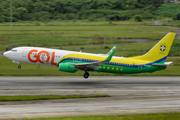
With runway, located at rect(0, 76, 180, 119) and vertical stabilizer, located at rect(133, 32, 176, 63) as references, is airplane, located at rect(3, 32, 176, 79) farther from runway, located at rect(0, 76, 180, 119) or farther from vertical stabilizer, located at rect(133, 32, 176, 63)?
runway, located at rect(0, 76, 180, 119)

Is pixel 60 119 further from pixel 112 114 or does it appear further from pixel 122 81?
pixel 122 81

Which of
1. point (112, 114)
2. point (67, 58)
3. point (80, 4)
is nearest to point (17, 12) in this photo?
point (80, 4)

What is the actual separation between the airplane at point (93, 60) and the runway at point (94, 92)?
6.51 feet

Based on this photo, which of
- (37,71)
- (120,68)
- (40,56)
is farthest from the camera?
(37,71)

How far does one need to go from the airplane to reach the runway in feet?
6.51

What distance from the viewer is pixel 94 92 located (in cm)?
3130

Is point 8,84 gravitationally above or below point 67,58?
below

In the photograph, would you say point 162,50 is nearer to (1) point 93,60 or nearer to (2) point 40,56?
(1) point 93,60

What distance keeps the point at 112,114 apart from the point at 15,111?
819 centimetres

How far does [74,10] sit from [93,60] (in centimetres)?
10120

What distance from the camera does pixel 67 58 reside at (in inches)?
1474

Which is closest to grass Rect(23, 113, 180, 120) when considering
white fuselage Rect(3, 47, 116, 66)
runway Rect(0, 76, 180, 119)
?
runway Rect(0, 76, 180, 119)

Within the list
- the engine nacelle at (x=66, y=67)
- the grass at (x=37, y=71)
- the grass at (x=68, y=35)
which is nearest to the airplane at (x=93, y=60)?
the engine nacelle at (x=66, y=67)

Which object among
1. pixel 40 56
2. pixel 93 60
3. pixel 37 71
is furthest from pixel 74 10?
pixel 40 56
